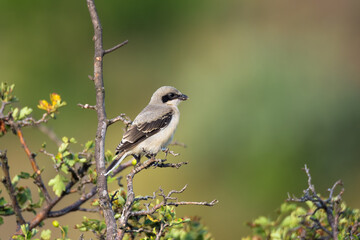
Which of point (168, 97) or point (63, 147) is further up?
point (168, 97)

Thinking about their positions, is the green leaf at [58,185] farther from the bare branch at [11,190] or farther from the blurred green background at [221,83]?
→ the blurred green background at [221,83]

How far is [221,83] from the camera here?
7992 millimetres

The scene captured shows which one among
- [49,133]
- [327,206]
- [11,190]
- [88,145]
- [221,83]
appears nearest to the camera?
[327,206]

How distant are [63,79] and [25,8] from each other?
1.43 meters

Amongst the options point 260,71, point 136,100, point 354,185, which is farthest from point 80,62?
point 354,185

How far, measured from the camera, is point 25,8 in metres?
8.54

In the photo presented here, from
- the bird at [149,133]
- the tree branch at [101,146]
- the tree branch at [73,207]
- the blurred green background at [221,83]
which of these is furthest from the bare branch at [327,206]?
the blurred green background at [221,83]

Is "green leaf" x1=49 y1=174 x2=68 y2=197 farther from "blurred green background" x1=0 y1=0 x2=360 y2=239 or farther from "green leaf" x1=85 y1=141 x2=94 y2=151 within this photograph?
"blurred green background" x1=0 y1=0 x2=360 y2=239

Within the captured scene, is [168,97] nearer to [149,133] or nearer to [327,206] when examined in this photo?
[149,133]

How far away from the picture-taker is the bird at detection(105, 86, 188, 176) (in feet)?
14.6

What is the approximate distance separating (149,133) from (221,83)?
3.45m

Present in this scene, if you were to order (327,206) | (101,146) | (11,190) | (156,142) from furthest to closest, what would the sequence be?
1. (156,142)
2. (11,190)
3. (327,206)
4. (101,146)

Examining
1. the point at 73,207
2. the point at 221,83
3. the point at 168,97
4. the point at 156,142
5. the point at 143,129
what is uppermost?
the point at 221,83

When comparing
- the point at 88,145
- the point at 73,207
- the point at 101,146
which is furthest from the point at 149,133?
the point at 101,146
